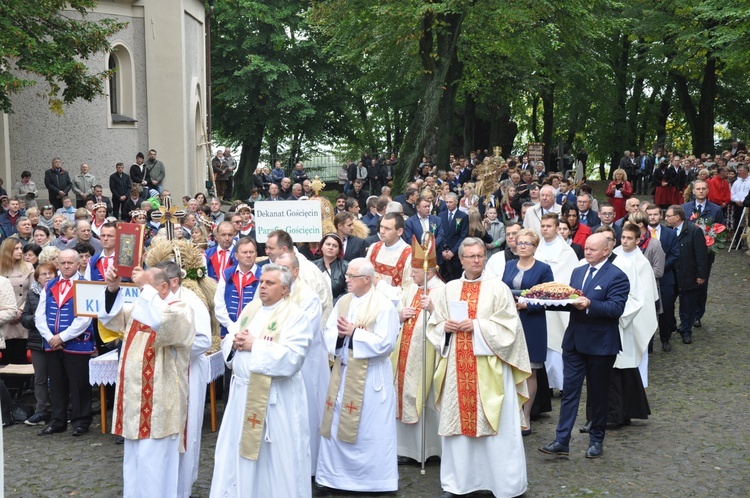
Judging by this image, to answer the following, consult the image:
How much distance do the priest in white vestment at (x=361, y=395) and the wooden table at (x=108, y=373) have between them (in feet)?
6.04

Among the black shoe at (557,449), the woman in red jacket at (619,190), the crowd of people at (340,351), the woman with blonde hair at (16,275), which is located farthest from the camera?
the woman in red jacket at (619,190)

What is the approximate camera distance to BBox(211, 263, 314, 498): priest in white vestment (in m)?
6.82

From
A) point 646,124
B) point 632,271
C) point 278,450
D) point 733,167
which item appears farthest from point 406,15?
point 646,124

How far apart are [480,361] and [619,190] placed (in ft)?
44.0

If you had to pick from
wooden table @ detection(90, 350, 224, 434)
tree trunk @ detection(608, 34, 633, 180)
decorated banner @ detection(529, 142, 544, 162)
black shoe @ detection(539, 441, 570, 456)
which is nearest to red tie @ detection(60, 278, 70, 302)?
wooden table @ detection(90, 350, 224, 434)

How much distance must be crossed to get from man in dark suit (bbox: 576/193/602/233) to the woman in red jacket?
5541 millimetres

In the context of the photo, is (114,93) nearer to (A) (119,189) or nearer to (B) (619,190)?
(A) (119,189)

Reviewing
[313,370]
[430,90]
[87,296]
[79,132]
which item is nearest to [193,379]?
[313,370]

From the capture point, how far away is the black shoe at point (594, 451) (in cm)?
830

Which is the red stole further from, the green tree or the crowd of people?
the green tree

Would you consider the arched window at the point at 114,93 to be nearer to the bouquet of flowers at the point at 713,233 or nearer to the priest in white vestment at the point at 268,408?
the bouquet of flowers at the point at 713,233

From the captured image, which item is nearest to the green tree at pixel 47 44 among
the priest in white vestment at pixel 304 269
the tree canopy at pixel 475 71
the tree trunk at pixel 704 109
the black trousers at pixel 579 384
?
the tree canopy at pixel 475 71

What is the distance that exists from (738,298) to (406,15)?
12578 mm

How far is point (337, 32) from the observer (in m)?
30.4
